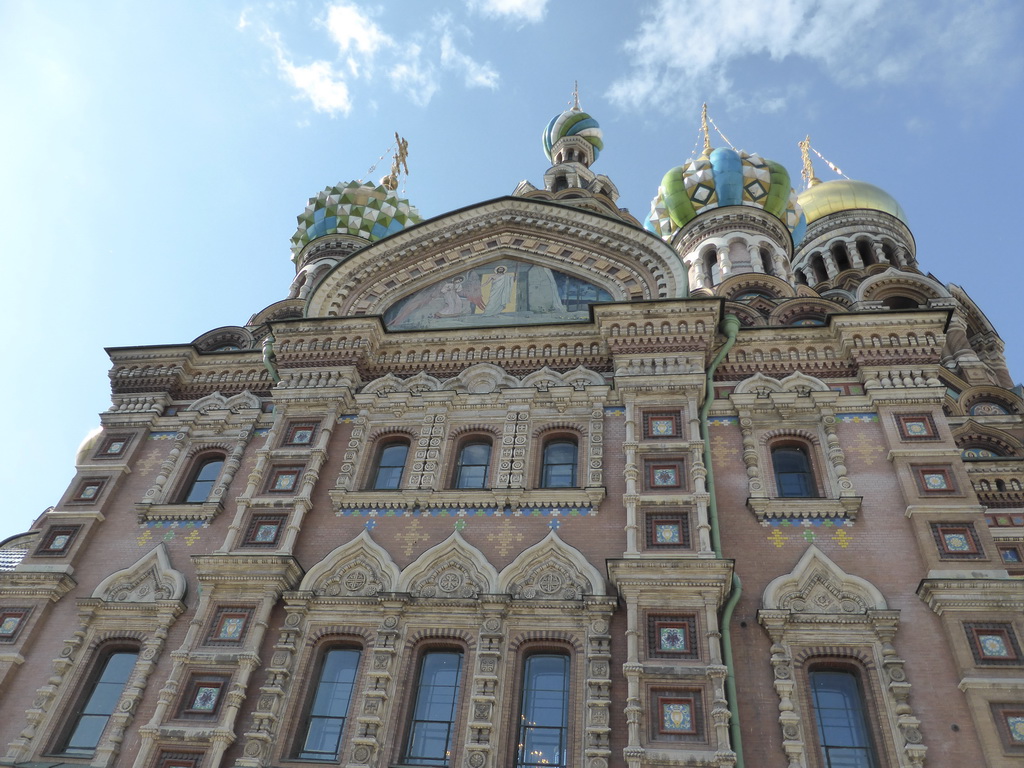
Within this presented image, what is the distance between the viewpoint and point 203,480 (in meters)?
10.1

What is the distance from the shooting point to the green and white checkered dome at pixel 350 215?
61.5 ft

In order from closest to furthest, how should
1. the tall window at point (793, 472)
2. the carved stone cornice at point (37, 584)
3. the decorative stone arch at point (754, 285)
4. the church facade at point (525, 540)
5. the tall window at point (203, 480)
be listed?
the church facade at point (525, 540)
the carved stone cornice at point (37, 584)
the tall window at point (793, 472)
the tall window at point (203, 480)
the decorative stone arch at point (754, 285)

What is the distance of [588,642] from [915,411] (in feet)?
13.5

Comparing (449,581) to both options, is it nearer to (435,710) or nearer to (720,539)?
(435,710)

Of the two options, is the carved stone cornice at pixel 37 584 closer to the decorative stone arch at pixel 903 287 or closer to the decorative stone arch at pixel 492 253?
the decorative stone arch at pixel 492 253

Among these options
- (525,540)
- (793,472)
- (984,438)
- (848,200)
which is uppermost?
(848,200)

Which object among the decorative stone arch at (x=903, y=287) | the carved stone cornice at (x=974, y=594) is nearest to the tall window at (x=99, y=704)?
the carved stone cornice at (x=974, y=594)

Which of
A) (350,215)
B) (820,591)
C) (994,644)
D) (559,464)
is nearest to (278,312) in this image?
(350,215)

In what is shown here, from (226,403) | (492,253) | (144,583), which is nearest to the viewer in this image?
(144,583)

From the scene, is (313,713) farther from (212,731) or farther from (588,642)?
(588,642)

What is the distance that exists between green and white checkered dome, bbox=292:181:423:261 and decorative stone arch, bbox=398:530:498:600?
1141 cm

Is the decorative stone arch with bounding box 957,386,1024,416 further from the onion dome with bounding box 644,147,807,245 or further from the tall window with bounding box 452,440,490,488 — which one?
the tall window with bounding box 452,440,490,488

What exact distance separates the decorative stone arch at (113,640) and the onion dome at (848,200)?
1971 centimetres

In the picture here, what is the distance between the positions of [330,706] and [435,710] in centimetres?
91
